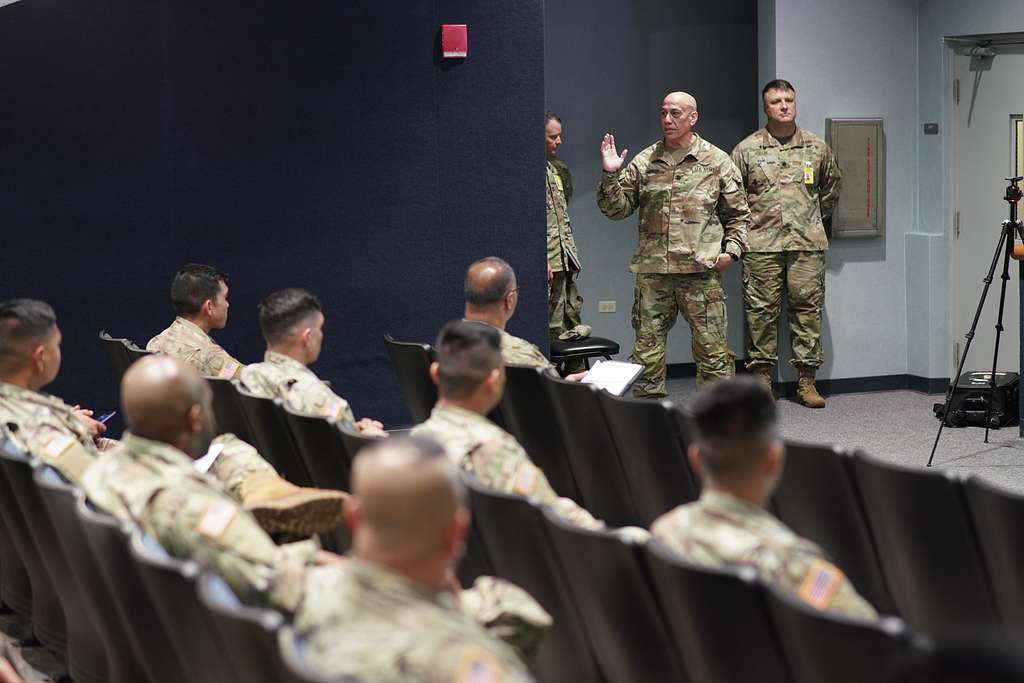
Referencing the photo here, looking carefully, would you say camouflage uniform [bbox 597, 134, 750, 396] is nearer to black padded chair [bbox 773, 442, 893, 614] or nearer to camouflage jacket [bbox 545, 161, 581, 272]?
camouflage jacket [bbox 545, 161, 581, 272]

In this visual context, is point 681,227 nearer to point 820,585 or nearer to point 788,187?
point 788,187

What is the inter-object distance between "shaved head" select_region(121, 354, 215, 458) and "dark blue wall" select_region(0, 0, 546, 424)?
3.80 metres

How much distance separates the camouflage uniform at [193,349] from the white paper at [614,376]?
142 centimetres

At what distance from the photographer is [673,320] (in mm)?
7777

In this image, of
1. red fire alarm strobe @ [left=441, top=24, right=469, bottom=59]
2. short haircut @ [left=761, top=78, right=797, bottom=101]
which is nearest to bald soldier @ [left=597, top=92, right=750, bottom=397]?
short haircut @ [left=761, top=78, right=797, bottom=101]

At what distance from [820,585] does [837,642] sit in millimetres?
259

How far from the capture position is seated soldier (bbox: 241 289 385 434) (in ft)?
13.6

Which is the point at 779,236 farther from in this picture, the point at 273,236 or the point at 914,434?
the point at 273,236

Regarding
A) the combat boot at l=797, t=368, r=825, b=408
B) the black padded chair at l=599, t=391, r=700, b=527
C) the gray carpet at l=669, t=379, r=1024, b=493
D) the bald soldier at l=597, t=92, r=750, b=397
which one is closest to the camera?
the black padded chair at l=599, t=391, r=700, b=527

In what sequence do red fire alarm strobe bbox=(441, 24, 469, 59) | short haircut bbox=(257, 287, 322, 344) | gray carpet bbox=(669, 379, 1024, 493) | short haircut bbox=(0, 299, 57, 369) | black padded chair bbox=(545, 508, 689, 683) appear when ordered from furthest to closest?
1. red fire alarm strobe bbox=(441, 24, 469, 59)
2. gray carpet bbox=(669, 379, 1024, 493)
3. short haircut bbox=(257, 287, 322, 344)
4. short haircut bbox=(0, 299, 57, 369)
5. black padded chair bbox=(545, 508, 689, 683)

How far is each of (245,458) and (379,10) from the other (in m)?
3.74

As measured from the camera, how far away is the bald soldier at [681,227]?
7441 mm

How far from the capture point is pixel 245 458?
3.55 meters

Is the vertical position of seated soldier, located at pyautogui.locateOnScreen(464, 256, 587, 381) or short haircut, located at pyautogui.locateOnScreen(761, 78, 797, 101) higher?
short haircut, located at pyautogui.locateOnScreen(761, 78, 797, 101)
